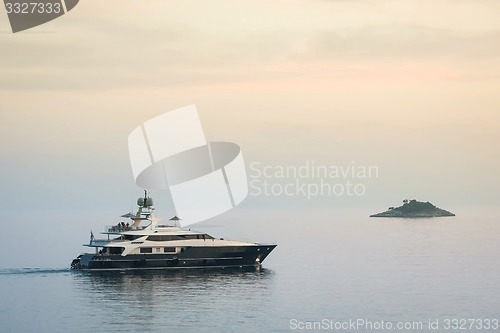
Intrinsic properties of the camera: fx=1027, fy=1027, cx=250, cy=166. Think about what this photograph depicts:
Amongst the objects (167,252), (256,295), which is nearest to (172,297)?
(256,295)

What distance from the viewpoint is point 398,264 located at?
11600cm

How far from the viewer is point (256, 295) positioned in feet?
285

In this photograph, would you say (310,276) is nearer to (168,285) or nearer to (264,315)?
(168,285)

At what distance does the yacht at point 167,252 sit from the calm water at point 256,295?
5.21 ft

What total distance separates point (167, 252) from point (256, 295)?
2056 centimetres

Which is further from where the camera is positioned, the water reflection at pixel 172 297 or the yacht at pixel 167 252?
the yacht at pixel 167 252

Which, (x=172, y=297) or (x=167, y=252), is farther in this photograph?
(x=167, y=252)

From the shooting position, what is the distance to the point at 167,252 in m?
105

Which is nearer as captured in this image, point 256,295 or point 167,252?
point 256,295

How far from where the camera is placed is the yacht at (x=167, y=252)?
10400 centimetres

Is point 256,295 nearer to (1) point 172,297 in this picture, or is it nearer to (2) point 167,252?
(1) point 172,297

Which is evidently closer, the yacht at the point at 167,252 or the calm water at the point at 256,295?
the calm water at the point at 256,295

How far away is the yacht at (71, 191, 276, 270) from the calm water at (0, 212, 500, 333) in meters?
1.59

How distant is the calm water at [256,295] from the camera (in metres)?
74.3
